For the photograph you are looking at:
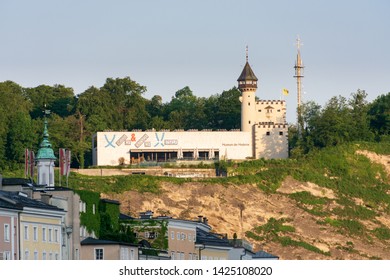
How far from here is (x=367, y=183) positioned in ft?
559

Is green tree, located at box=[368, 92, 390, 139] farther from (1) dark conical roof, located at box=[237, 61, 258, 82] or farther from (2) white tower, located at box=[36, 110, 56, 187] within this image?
(2) white tower, located at box=[36, 110, 56, 187]

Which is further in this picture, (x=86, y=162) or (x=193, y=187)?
(x=86, y=162)

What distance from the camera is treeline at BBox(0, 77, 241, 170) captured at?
16938cm

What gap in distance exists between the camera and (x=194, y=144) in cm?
17250

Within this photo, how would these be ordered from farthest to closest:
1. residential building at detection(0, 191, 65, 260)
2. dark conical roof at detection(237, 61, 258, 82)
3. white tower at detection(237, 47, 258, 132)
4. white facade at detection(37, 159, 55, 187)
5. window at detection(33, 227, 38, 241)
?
1. dark conical roof at detection(237, 61, 258, 82)
2. white tower at detection(237, 47, 258, 132)
3. white facade at detection(37, 159, 55, 187)
4. window at detection(33, 227, 38, 241)
5. residential building at detection(0, 191, 65, 260)

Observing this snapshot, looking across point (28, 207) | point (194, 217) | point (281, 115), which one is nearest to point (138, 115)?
point (281, 115)

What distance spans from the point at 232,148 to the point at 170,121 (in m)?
16.5

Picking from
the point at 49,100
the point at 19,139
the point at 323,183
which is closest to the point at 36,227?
A: the point at 19,139

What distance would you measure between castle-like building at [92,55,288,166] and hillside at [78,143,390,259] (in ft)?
11.3

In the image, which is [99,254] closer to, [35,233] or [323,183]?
[35,233]

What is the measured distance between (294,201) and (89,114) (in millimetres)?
28034

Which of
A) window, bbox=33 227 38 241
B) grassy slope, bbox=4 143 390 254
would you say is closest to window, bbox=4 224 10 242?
window, bbox=33 227 38 241

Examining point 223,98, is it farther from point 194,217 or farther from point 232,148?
point 194,217

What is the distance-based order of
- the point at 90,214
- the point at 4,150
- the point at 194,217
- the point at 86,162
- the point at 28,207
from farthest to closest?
the point at 86,162 < the point at 4,150 < the point at 194,217 < the point at 90,214 < the point at 28,207
